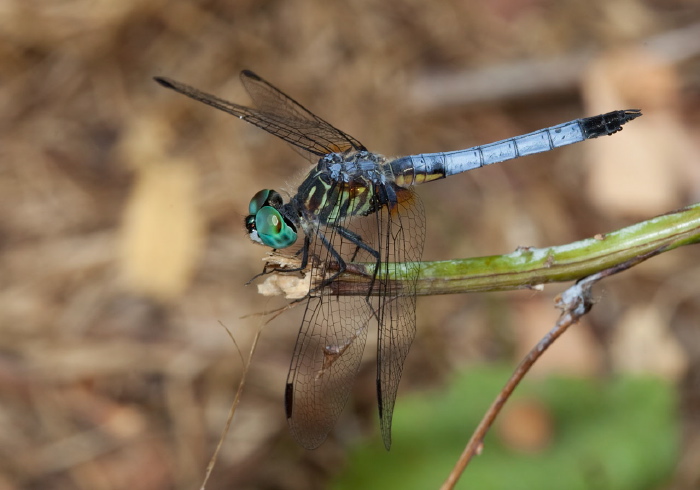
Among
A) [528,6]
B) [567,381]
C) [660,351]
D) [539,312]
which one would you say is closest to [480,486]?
[567,381]

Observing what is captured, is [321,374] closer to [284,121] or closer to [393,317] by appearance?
[393,317]

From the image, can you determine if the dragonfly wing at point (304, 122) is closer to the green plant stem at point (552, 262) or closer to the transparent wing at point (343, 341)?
the transparent wing at point (343, 341)

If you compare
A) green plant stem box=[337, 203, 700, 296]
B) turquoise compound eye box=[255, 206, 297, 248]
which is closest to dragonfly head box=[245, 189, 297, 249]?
turquoise compound eye box=[255, 206, 297, 248]

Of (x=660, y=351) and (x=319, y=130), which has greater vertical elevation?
(x=319, y=130)

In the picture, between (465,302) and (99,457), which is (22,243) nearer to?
(99,457)

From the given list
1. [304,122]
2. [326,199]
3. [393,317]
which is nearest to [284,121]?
[304,122]

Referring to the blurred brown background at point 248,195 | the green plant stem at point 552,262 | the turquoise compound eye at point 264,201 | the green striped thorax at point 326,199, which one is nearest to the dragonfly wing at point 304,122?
the green striped thorax at point 326,199

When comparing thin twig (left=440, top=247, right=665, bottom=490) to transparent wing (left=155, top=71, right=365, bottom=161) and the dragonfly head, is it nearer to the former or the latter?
the dragonfly head
